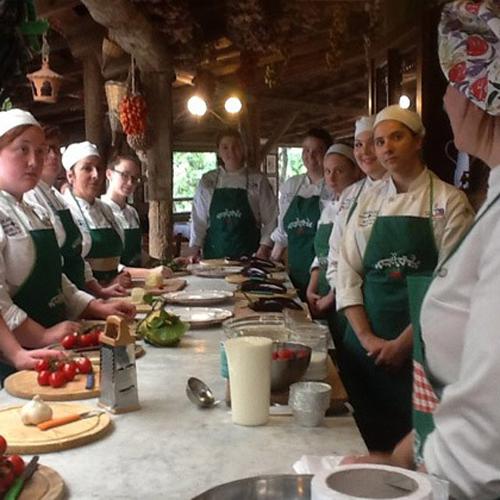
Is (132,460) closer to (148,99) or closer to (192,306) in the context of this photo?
(192,306)

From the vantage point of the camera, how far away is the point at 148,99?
6.25 metres

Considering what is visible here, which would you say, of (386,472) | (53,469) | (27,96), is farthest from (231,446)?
(27,96)

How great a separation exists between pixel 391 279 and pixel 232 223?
335 centimetres

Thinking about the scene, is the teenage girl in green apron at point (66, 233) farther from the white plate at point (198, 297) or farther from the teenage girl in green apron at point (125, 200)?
the teenage girl in green apron at point (125, 200)

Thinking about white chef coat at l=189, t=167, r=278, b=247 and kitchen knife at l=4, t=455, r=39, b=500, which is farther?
white chef coat at l=189, t=167, r=278, b=247

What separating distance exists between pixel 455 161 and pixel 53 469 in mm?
4093

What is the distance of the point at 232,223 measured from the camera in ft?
20.9

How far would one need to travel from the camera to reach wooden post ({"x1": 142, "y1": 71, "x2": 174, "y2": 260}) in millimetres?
6281

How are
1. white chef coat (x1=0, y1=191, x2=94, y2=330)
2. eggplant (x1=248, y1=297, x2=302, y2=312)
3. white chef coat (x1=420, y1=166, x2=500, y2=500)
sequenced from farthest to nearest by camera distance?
1. eggplant (x1=248, y1=297, x2=302, y2=312)
2. white chef coat (x1=0, y1=191, x2=94, y2=330)
3. white chef coat (x1=420, y1=166, x2=500, y2=500)

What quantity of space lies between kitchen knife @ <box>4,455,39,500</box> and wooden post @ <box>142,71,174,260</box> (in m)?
5.15

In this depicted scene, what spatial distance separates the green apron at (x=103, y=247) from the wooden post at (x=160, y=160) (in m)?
1.80

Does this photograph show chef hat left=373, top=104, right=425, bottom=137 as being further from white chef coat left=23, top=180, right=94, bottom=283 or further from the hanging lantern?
the hanging lantern

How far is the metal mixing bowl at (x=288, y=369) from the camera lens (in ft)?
6.34


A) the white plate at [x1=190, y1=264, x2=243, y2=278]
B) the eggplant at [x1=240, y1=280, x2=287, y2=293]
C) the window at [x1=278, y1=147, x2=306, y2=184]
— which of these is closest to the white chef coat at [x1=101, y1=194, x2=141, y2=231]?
the white plate at [x1=190, y1=264, x2=243, y2=278]
